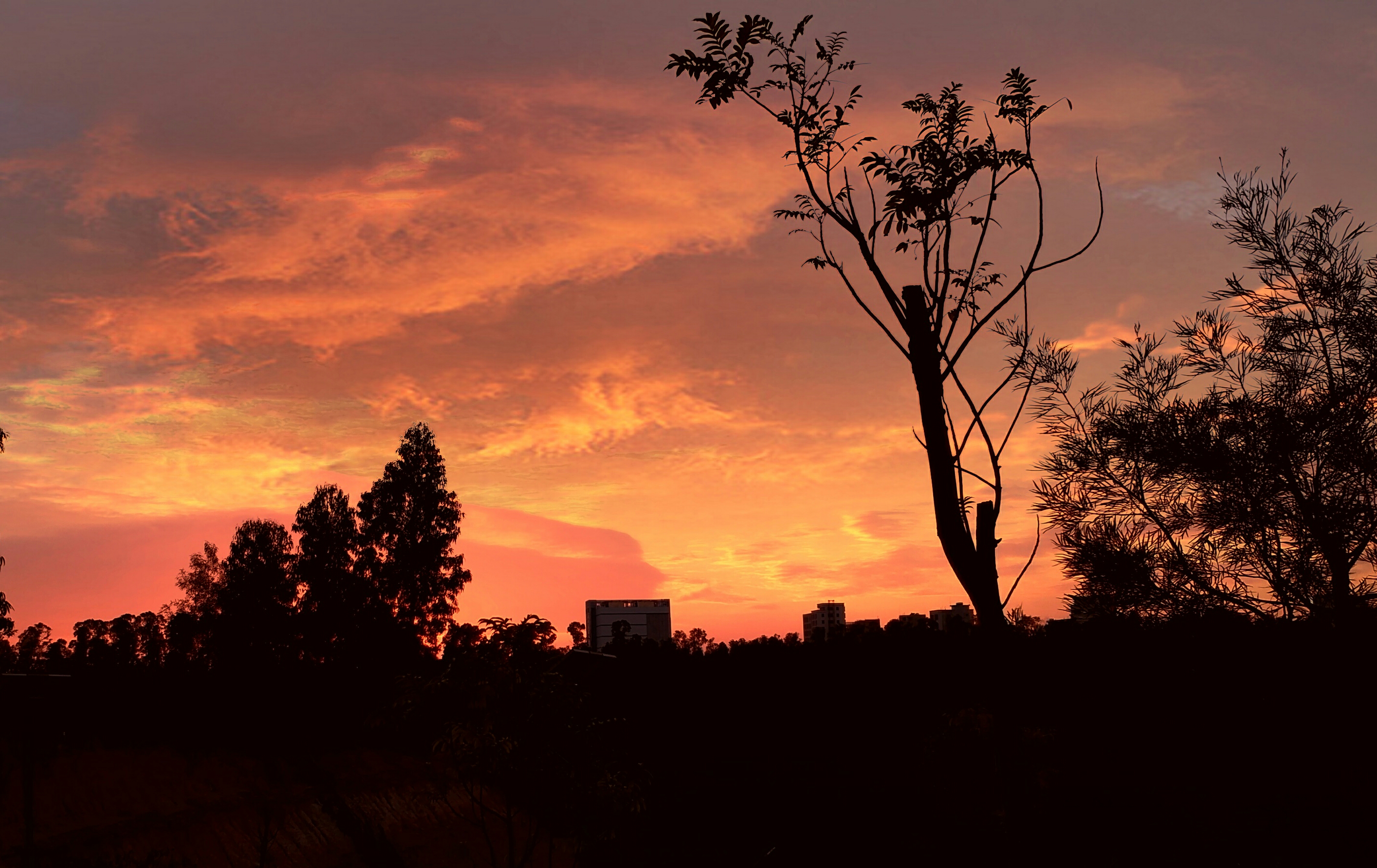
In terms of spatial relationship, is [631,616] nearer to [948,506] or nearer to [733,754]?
[733,754]

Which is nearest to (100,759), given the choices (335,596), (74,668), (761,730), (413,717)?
(74,668)

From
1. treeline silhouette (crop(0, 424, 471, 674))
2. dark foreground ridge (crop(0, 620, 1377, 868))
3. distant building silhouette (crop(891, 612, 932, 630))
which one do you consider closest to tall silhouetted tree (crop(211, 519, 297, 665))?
treeline silhouette (crop(0, 424, 471, 674))

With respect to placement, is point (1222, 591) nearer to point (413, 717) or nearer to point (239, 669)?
point (413, 717)

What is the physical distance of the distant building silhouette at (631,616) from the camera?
116125 millimetres

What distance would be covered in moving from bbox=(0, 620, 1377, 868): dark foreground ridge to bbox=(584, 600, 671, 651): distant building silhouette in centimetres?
7325

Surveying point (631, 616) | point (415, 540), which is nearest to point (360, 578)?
point (415, 540)

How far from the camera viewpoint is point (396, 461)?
53125 millimetres

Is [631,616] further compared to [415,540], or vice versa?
[631,616]

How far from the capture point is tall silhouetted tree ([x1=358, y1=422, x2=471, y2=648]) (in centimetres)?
5116

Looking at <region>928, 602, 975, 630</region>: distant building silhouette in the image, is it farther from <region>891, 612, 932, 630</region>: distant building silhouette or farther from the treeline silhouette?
the treeline silhouette

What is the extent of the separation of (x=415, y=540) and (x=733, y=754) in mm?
33573

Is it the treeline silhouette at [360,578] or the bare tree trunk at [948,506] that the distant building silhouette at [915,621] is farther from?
the treeline silhouette at [360,578]

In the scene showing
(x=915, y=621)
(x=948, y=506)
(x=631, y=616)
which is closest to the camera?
(x=948, y=506)

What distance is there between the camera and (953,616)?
22.0 metres
